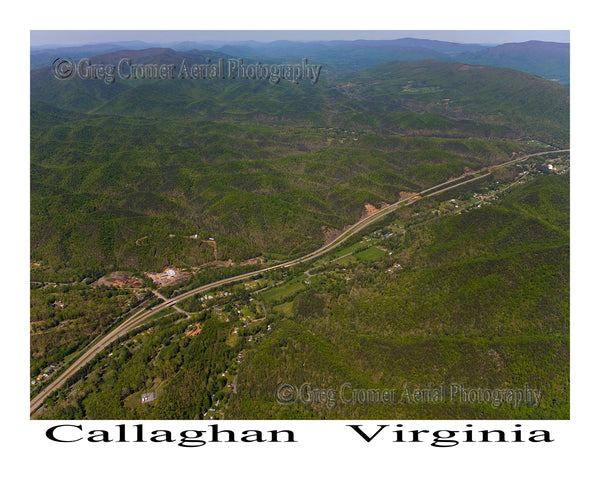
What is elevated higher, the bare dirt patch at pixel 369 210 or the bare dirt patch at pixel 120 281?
the bare dirt patch at pixel 369 210

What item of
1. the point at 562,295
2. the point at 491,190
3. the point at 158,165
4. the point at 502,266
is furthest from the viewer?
the point at 158,165

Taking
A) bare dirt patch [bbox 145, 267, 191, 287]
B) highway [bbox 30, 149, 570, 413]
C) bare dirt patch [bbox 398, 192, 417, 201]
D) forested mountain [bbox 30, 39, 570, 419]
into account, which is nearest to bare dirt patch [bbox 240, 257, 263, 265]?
forested mountain [bbox 30, 39, 570, 419]

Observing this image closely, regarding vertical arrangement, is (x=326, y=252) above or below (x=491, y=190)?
below

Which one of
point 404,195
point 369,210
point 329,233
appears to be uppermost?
point 404,195

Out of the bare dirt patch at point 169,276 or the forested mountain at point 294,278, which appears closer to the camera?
the forested mountain at point 294,278

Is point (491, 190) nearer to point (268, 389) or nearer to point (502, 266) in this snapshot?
point (502, 266)

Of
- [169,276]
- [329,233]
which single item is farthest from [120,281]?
[329,233]

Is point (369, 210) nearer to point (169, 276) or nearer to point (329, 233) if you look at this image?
point (329, 233)

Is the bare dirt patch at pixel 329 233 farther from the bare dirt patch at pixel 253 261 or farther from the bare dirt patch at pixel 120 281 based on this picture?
the bare dirt patch at pixel 120 281

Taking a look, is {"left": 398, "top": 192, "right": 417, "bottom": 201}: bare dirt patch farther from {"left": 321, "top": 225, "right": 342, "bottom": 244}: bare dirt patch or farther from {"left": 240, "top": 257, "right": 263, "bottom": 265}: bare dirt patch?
{"left": 240, "top": 257, "right": 263, "bottom": 265}: bare dirt patch

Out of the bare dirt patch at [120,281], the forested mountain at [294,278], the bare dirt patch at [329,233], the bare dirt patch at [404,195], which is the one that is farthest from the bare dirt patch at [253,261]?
the bare dirt patch at [404,195]
